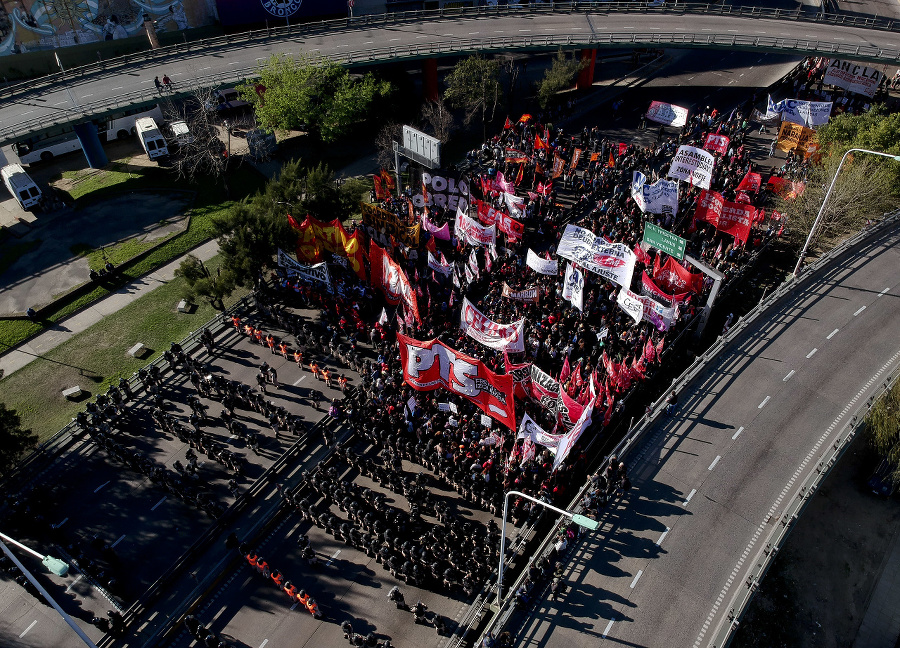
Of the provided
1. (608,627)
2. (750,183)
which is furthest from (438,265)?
(750,183)

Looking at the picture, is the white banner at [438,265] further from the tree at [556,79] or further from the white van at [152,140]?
the white van at [152,140]

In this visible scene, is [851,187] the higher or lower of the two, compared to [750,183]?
higher

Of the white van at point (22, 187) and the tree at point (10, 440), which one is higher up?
the white van at point (22, 187)

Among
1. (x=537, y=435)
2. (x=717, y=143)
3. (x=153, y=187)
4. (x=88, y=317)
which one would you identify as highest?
(x=717, y=143)

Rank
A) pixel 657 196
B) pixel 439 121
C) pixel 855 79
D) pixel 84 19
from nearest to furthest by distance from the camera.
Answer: pixel 657 196 → pixel 439 121 → pixel 855 79 → pixel 84 19

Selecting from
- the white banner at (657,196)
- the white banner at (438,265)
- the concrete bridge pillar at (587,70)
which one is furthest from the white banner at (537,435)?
the concrete bridge pillar at (587,70)

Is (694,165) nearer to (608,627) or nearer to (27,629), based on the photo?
(608,627)
